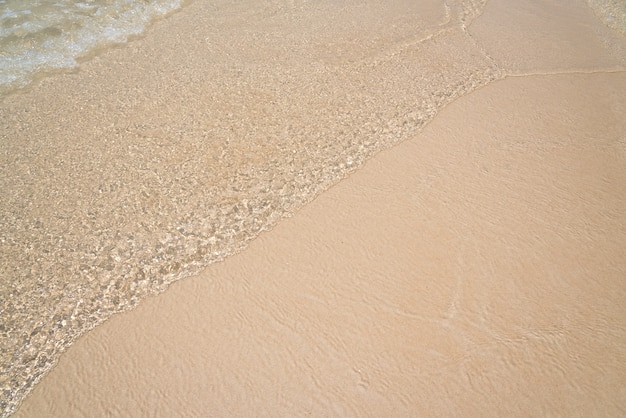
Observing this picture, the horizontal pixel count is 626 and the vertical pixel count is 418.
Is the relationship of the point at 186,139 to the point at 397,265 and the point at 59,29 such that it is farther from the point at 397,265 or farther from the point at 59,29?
the point at 59,29

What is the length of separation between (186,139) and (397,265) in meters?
2.16

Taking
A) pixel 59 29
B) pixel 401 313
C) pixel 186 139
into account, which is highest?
pixel 59 29

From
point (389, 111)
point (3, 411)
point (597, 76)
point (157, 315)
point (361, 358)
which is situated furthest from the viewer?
point (597, 76)

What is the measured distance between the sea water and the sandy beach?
0.45 m

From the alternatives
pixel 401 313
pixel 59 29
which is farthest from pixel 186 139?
pixel 59 29

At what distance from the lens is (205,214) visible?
3.34 m

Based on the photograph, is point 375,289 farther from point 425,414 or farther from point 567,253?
point 567,253

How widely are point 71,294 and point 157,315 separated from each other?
57 cm

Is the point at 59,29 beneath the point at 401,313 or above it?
above

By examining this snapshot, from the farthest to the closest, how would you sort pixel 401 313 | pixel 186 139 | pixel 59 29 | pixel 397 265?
pixel 59 29, pixel 186 139, pixel 397 265, pixel 401 313

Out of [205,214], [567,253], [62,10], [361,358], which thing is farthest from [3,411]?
[62,10]

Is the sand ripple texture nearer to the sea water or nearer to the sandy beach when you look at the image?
the sandy beach

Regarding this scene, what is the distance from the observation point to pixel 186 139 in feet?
13.1

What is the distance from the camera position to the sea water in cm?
517
